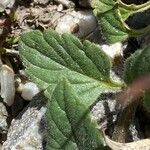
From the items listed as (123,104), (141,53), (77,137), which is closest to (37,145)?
(77,137)

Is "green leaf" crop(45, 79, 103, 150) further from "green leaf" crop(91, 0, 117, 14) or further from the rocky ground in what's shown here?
"green leaf" crop(91, 0, 117, 14)

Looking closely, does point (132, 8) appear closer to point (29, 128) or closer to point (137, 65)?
point (137, 65)

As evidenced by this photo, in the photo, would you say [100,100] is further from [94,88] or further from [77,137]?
[77,137]

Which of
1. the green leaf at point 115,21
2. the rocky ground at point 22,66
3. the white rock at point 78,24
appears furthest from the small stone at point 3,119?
the green leaf at point 115,21

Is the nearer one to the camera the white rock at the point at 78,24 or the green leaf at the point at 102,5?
the green leaf at the point at 102,5

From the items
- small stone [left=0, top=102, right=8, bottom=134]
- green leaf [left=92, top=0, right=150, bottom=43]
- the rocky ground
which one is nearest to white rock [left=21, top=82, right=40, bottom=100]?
the rocky ground

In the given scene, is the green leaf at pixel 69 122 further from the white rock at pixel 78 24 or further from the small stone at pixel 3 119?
the white rock at pixel 78 24

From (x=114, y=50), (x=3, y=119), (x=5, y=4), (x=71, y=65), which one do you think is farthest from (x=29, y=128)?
(x=5, y=4)
